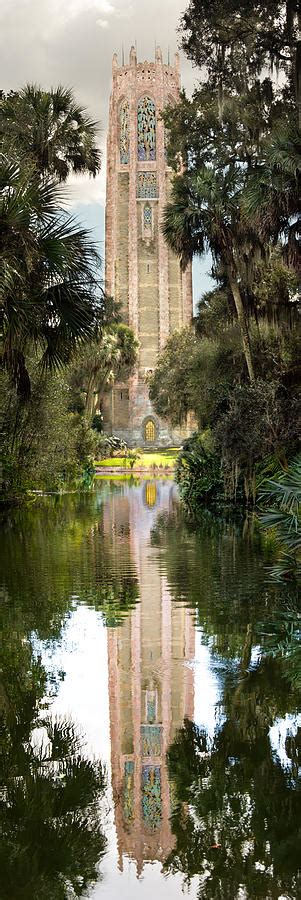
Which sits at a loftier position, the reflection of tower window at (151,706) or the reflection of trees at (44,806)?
the reflection of trees at (44,806)

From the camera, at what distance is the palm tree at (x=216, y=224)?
23906mm

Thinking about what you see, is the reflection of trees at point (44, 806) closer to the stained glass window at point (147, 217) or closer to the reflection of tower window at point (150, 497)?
the reflection of tower window at point (150, 497)

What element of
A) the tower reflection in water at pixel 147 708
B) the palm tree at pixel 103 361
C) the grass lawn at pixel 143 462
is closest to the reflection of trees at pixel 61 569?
the tower reflection in water at pixel 147 708

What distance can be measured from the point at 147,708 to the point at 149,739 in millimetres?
613

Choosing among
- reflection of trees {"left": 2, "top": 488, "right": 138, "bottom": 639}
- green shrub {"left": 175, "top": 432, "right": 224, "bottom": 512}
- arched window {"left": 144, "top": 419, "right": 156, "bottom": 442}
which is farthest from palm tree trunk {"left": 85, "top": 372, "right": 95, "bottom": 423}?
reflection of trees {"left": 2, "top": 488, "right": 138, "bottom": 639}

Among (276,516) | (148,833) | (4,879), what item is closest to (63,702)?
(148,833)

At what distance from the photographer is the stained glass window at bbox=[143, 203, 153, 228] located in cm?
8738

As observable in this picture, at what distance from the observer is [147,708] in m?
5.64

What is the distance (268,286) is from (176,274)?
6172cm

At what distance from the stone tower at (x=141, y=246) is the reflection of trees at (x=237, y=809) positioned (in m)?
80.5

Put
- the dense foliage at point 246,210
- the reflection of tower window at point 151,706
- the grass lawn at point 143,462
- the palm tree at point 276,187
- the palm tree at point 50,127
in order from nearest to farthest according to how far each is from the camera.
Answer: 1. the reflection of tower window at point 151,706
2. the palm tree at point 276,187
3. the dense foliage at point 246,210
4. the palm tree at point 50,127
5. the grass lawn at point 143,462

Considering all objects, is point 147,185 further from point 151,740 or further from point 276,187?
point 151,740

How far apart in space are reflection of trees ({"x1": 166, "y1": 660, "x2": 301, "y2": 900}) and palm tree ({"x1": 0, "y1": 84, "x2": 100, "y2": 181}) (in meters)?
17.7

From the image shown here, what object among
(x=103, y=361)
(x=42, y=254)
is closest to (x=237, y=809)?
(x=42, y=254)
